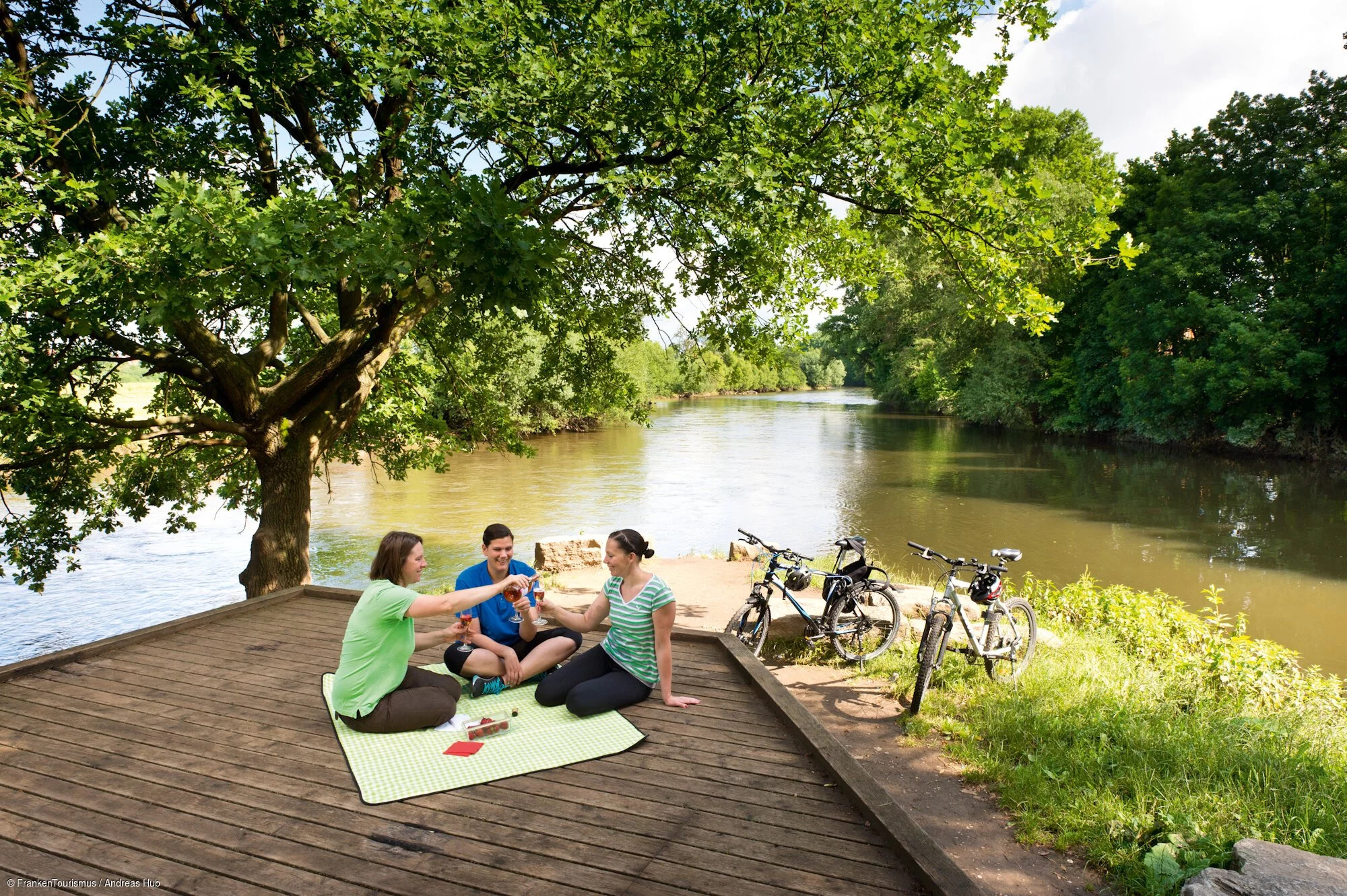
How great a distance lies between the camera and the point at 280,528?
30.0ft

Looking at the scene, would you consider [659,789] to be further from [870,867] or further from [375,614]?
[375,614]

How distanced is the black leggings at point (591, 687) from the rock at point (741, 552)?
9.63 meters

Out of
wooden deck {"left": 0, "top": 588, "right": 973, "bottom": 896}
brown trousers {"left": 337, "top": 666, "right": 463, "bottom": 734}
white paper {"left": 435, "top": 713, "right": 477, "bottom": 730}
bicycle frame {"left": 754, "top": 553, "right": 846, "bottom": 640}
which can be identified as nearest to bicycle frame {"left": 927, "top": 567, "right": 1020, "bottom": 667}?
bicycle frame {"left": 754, "top": 553, "right": 846, "bottom": 640}

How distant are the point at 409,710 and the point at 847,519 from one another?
17.0 m

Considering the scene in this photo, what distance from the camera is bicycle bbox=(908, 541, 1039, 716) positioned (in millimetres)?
6773

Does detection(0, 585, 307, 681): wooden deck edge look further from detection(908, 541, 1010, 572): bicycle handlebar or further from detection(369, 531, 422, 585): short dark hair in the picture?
detection(908, 541, 1010, 572): bicycle handlebar

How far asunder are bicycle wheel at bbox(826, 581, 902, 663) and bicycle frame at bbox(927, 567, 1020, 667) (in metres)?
0.85

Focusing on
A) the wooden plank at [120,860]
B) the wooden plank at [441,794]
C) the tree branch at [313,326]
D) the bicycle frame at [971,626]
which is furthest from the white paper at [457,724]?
the tree branch at [313,326]

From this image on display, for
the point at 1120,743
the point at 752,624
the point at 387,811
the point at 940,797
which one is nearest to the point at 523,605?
the point at 387,811

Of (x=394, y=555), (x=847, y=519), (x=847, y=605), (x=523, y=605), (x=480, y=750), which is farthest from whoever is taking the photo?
(x=847, y=519)

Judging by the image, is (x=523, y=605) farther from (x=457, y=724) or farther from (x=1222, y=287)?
(x=1222, y=287)

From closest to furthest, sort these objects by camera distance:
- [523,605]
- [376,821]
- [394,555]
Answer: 1. [376,821]
2. [394,555]
3. [523,605]

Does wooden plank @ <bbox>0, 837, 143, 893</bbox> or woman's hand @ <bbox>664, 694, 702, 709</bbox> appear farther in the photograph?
woman's hand @ <bbox>664, 694, 702, 709</bbox>

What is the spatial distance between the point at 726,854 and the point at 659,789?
1.85ft
